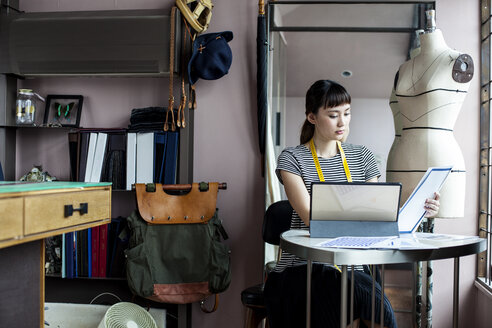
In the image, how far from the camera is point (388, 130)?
2.91m

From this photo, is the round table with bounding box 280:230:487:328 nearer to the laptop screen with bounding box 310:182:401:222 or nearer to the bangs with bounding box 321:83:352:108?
the laptop screen with bounding box 310:182:401:222

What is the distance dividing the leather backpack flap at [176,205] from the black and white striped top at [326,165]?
0.86 metres

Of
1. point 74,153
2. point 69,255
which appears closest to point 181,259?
point 69,255

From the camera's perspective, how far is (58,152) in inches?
134

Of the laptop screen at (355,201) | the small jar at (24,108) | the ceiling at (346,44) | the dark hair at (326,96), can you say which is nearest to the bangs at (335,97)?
the dark hair at (326,96)

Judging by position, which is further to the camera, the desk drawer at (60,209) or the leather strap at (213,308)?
the leather strap at (213,308)

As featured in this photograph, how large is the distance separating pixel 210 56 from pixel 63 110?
113 centimetres

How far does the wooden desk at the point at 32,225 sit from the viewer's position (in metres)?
A: 1.42

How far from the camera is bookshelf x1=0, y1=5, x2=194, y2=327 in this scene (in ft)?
10.1

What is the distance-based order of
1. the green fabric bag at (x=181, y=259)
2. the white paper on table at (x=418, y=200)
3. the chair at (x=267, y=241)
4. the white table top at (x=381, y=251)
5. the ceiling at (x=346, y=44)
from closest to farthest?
the white table top at (x=381, y=251), the white paper on table at (x=418, y=200), the chair at (x=267, y=241), the green fabric bag at (x=181, y=259), the ceiling at (x=346, y=44)

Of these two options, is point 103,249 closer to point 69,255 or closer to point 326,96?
point 69,255

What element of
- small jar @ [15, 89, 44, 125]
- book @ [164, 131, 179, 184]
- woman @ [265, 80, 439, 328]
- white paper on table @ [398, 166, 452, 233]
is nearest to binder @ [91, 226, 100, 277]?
book @ [164, 131, 179, 184]

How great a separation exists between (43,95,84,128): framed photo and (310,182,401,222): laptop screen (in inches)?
87.9

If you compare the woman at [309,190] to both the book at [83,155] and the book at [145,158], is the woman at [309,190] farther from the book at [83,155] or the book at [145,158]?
the book at [83,155]
